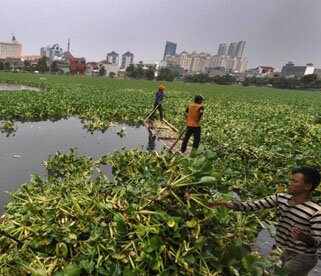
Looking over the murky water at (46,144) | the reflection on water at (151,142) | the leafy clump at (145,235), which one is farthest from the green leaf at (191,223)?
the reflection on water at (151,142)

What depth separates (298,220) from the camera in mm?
2539

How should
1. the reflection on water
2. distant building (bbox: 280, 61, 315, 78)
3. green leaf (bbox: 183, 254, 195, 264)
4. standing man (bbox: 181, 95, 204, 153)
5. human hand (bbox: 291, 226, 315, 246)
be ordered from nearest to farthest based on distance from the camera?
human hand (bbox: 291, 226, 315, 246), green leaf (bbox: 183, 254, 195, 264), standing man (bbox: 181, 95, 204, 153), the reflection on water, distant building (bbox: 280, 61, 315, 78)

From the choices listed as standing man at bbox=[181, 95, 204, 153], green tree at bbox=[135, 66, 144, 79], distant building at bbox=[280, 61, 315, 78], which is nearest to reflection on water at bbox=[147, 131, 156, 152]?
standing man at bbox=[181, 95, 204, 153]

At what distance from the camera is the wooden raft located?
977cm

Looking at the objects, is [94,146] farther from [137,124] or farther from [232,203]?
[232,203]

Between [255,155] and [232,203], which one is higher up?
[232,203]

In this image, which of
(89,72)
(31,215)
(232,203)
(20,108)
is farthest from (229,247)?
(89,72)

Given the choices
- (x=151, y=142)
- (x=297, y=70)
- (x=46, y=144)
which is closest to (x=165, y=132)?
(x=151, y=142)

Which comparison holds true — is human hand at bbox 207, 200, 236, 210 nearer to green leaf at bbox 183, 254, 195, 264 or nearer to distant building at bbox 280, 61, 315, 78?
green leaf at bbox 183, 254, 195, 264

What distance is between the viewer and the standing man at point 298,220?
2.41m

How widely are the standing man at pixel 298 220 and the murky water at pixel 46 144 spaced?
455cm

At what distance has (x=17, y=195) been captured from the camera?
13.8ft

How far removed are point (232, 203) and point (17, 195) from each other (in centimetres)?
317

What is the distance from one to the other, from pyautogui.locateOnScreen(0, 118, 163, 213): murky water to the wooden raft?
0.32 meters
